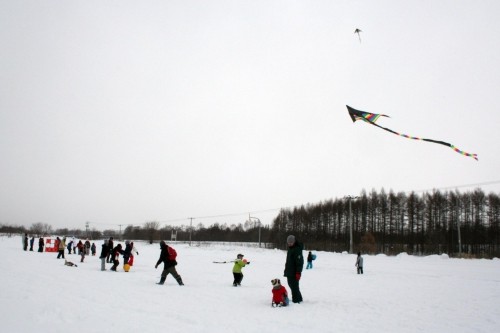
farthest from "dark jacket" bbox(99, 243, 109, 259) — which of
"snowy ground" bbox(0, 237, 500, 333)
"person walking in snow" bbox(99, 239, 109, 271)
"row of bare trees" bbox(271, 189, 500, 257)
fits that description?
"row of bare trees" bbox(271, 189, 500, 257)

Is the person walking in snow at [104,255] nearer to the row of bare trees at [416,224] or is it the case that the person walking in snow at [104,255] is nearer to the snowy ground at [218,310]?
the snowy ground at [218,310]

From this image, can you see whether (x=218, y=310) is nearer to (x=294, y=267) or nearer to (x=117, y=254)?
(x=294, y=267)

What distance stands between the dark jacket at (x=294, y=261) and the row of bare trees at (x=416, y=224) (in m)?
52.4

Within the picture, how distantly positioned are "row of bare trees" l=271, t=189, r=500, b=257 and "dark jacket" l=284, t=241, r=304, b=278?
52.4m

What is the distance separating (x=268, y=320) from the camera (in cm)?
778

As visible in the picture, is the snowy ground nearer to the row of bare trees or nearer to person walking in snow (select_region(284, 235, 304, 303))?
person walking in snow (select_region(284, 235, 304, 303))

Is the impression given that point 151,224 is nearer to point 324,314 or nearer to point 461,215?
point 461,215

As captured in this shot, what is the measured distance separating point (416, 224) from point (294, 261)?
70.6 meters

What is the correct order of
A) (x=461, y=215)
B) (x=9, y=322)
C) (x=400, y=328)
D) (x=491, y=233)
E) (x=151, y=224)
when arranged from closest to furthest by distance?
(x=9, y=322), (x=400, y=328), (x=491, y=233), (x=461, y=215), (x=151, y=224)

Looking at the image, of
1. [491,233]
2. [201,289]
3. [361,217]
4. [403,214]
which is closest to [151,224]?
[361,217]

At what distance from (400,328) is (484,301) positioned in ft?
20.0

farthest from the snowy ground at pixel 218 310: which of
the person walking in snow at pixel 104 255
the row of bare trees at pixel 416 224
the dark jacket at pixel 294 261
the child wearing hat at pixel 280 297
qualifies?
the row of bare trees at pixel 416 224

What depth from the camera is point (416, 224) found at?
72000mm

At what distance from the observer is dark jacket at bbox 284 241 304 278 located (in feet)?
33.0
